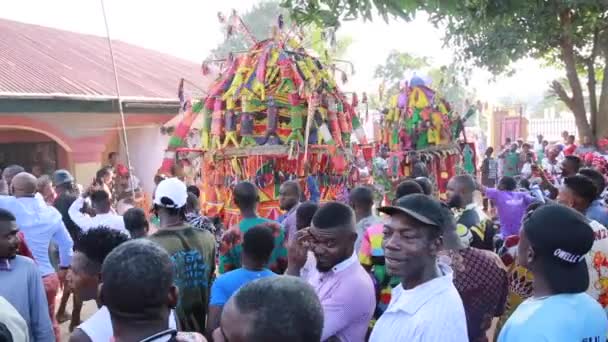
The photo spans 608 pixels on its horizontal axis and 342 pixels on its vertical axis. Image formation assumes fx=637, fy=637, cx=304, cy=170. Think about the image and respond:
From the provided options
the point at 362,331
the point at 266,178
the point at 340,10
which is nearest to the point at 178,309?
the point at 362,331

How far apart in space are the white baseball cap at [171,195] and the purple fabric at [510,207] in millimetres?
3369

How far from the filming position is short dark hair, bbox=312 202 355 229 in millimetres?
3248

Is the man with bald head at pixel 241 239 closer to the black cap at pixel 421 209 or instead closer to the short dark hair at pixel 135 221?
the short dark hair at pixel 135 221

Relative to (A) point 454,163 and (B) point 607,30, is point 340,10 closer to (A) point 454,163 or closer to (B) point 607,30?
(A) point 454,163

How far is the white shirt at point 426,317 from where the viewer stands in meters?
2.25

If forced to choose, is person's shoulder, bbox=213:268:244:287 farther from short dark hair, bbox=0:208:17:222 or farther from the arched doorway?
the arched doorway

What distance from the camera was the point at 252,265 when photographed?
348cm

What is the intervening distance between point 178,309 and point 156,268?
72.8 inches

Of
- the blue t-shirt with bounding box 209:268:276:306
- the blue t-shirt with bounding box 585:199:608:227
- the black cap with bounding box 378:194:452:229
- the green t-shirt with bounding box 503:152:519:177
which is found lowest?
the green t-shirt with bounding box 503:152:519:177

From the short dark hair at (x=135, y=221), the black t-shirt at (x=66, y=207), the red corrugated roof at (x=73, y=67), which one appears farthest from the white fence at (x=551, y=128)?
the short dark hair at (x=135, y=221)

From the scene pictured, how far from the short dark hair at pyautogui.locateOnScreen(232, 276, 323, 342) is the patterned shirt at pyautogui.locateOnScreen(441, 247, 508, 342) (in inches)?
67.5

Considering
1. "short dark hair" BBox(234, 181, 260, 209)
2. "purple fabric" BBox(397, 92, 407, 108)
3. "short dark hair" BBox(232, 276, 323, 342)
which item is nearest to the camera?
"short dark hair" BBox(232, 276, 323, 342)

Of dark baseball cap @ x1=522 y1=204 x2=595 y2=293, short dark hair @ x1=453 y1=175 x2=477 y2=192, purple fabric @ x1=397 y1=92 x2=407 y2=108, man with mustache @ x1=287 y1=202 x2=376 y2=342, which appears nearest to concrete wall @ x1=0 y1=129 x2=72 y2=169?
purple fabric @ x1=397 y1=92 x2=407 y2=108

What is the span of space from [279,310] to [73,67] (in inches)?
507
